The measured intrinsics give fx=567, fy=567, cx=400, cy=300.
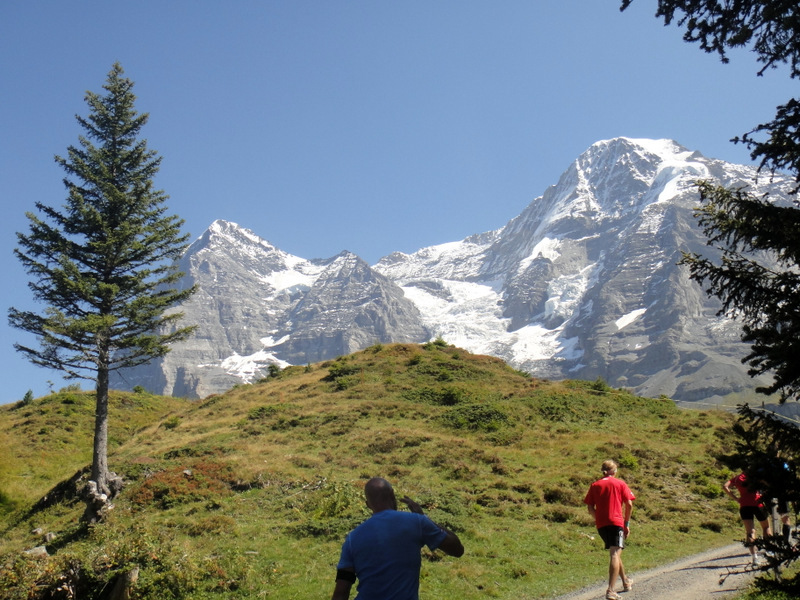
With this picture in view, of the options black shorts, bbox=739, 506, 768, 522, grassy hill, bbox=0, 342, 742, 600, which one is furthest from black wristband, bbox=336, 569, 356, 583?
black shorts, bbox=739, 506, 768, 522

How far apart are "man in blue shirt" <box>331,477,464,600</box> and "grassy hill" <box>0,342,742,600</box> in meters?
7.49

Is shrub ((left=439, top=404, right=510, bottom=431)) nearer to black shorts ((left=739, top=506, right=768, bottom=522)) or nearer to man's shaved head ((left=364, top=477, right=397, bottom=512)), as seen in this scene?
black shorts ((left=739, top=506, right=768, bottom=522))

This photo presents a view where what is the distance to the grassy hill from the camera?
12609 mm

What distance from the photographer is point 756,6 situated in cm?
800

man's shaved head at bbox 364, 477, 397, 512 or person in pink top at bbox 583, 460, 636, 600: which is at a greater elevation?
man's shaved head at bbox 364, 477, 397, 512

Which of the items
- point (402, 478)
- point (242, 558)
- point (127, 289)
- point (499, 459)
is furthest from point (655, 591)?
point (127, 289)

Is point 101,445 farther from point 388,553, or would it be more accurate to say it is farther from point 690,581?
point 388,553

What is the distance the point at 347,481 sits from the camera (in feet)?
68.1

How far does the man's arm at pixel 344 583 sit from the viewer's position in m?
5.06

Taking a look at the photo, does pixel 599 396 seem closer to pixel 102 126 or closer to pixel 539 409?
pixel 539 409

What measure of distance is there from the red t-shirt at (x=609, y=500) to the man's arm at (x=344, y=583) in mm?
6348

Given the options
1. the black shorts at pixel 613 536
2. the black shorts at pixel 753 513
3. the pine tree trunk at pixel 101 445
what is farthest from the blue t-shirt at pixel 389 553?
the pine tree trunk at pixel 101 445

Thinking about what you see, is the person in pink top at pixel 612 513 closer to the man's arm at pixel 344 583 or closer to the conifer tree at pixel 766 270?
the conifer tree at pixel 766 270

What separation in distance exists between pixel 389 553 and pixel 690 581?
28.1 ft
